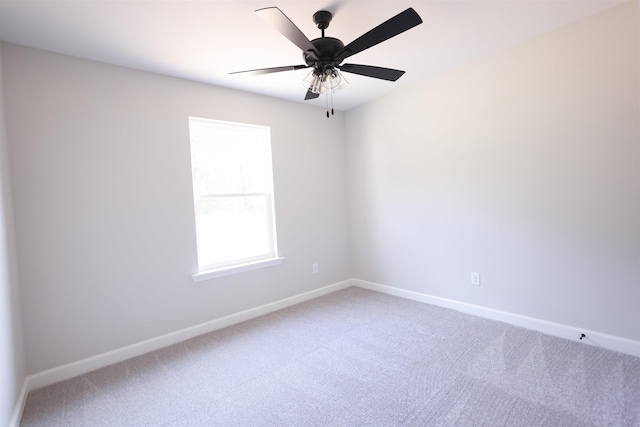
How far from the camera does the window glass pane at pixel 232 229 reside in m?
3.04

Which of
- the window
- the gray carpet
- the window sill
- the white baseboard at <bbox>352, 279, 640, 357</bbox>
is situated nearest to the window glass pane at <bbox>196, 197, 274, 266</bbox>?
the window

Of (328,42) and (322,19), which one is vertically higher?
(322,19)

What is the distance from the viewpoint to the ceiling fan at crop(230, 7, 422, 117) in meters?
1.48

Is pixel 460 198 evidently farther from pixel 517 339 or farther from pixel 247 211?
pixel 247 211

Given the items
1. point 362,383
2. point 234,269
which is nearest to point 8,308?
point 234,269

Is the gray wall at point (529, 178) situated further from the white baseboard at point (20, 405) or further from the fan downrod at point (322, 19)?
the white baseboard at point (20, 405)

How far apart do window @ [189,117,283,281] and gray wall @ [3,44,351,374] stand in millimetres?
132

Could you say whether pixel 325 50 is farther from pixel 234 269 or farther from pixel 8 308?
pixel 8 308

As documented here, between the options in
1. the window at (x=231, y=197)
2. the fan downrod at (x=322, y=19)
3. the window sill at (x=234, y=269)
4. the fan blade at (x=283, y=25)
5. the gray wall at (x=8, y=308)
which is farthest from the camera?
the window at (x=231, y=197)

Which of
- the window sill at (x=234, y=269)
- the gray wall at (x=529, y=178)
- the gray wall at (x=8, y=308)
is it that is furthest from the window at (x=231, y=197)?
the gray wall at (x=529, y=178)

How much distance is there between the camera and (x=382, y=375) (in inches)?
83.0

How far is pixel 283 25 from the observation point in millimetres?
1527

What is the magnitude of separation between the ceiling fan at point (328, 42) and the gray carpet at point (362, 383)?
2.04m

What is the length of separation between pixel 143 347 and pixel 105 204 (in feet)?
4.05
